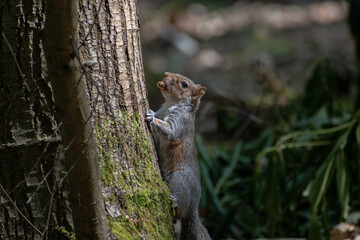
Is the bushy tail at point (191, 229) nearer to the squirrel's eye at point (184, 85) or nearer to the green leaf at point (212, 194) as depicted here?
the squirrel's eye at point (184, 85)

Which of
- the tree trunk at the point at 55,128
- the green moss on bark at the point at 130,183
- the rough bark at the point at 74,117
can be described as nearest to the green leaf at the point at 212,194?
the green moss on bark at the point at 130,183

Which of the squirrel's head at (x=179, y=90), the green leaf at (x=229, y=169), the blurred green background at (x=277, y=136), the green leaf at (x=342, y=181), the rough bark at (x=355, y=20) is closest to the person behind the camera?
the squirrel's head at (x=179, y=90)

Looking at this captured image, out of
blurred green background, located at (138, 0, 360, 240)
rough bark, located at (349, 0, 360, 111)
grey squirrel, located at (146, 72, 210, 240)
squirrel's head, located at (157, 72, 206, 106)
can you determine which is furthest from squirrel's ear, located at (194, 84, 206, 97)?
rough bark, located at (349, 0, 360, 111)

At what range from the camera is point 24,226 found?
9.18 ft

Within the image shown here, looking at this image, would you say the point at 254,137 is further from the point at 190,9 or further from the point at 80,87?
the point at 190,9

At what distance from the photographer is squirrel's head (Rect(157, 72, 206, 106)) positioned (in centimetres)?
423

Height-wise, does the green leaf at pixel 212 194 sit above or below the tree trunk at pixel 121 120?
below

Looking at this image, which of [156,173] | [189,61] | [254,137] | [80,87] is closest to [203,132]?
[254,137]

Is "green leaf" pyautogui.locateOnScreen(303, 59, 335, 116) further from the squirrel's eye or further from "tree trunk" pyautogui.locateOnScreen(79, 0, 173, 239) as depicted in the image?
"tree trunk" pyautogui.locateOnScreen(79, 0, 173, 239)

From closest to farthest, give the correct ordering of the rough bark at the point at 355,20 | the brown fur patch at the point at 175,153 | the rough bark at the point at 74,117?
the rough bark at the point at 74,117
the brown fur patch at the point at 175,153
the rough bark at the point at 355,20

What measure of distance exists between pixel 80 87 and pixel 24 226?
98 cm

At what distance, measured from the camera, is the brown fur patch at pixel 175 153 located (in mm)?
3695

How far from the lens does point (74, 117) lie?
7.41ft

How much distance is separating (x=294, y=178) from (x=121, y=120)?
9.90 ft
